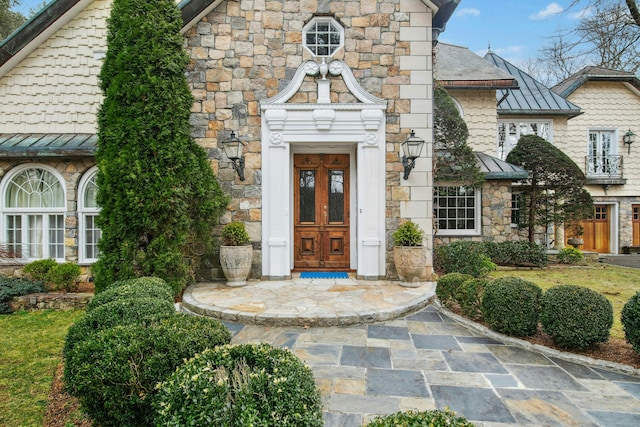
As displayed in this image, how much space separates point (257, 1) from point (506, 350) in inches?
273

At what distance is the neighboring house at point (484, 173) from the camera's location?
10.1 m

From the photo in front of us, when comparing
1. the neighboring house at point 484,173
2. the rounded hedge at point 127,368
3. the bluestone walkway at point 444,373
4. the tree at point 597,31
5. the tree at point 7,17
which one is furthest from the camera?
Answer: the tree at point 7,17

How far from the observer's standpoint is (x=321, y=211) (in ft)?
23.9

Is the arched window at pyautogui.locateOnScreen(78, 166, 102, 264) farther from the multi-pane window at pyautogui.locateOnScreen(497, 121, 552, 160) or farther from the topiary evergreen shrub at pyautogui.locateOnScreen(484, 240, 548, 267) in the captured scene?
the multi-pane window at pyautogui.locateOnScreen(497, 121, 552, 160)

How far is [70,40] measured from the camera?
721 cm

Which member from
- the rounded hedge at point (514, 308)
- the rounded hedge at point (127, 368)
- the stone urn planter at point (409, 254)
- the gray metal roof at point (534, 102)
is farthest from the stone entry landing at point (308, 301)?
the gray metal roof at point (534, 102)

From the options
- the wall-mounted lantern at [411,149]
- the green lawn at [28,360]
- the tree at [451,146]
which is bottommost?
the green lawn at [28,360]

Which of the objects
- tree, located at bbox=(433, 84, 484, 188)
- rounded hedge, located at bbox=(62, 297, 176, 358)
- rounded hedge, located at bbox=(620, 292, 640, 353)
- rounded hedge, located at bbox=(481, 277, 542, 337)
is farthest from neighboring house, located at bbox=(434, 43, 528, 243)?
rounded hedge, located at bbox=(62, 297, 176, 358)

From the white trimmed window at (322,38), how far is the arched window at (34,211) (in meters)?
5.73

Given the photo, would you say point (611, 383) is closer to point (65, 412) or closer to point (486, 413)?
point (486, 413)

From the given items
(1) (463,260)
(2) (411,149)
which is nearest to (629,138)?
(1) (463,260)

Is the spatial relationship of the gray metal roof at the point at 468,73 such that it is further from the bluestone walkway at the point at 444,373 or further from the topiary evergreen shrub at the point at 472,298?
the bluestone walkway at the point at 444,373

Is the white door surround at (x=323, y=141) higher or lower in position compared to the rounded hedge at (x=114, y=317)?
higher

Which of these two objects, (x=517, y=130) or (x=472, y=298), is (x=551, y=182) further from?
(x=472, y=298)
